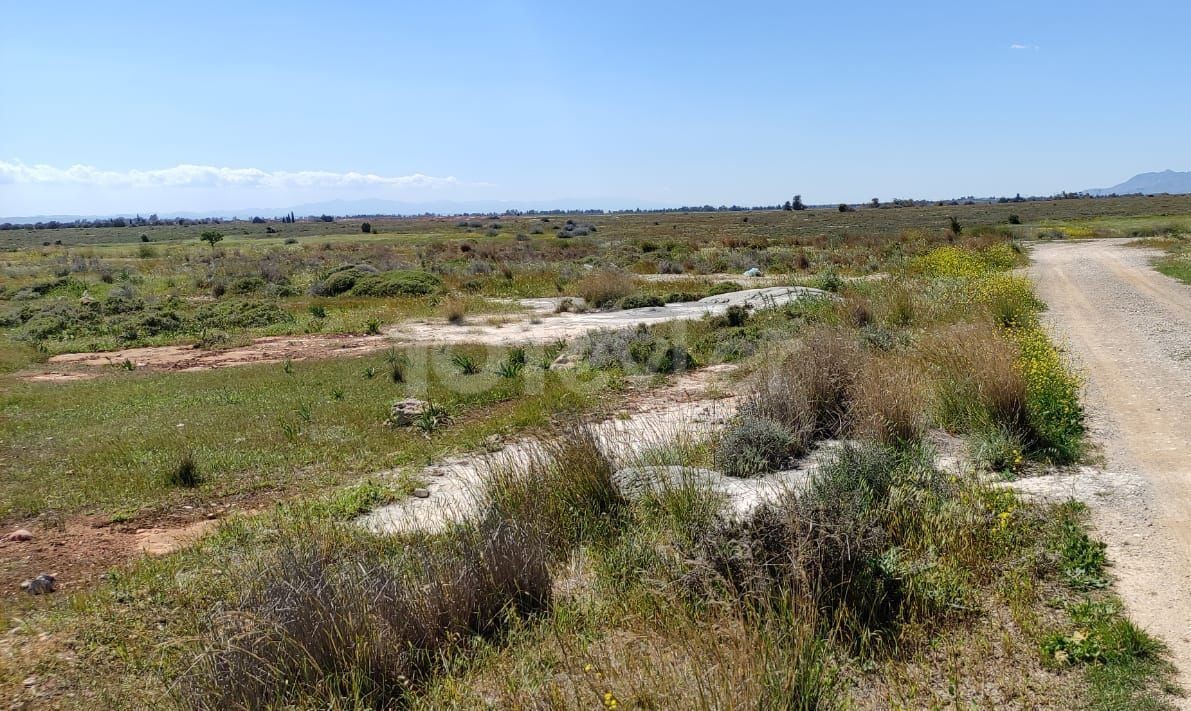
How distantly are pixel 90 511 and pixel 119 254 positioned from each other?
181ft

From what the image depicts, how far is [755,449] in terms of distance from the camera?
6555 mm

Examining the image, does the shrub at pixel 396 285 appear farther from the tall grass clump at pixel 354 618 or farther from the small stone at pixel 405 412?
the tall grass clump at pixel 354 618

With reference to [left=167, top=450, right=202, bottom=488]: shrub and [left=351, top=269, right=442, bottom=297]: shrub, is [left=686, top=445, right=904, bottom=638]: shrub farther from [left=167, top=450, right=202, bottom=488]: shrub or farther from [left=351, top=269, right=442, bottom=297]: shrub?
[left=351, top=269, right=442, bottom=297]: shrub

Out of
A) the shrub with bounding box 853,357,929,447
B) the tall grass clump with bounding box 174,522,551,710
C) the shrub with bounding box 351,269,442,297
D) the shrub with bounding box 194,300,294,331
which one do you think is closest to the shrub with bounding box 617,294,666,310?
the shrub with bounding box 351,269,442,297

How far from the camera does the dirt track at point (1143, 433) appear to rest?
4.19 metres

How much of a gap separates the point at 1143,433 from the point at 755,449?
3.84 meters

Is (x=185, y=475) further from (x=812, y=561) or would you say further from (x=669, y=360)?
(x=669, y=360)

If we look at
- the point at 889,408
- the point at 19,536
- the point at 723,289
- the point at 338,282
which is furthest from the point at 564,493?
the point at 338,282

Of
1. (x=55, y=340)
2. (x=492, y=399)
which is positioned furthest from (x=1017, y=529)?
(x=55, y=340)

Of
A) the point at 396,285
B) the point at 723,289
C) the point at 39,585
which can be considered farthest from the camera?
the point at 396,285

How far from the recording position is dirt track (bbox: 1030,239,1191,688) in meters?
4.19

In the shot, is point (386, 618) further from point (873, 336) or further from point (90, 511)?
point (873, 336)

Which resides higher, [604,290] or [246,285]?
[246,285]

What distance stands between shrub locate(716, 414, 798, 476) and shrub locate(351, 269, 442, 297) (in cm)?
2064
